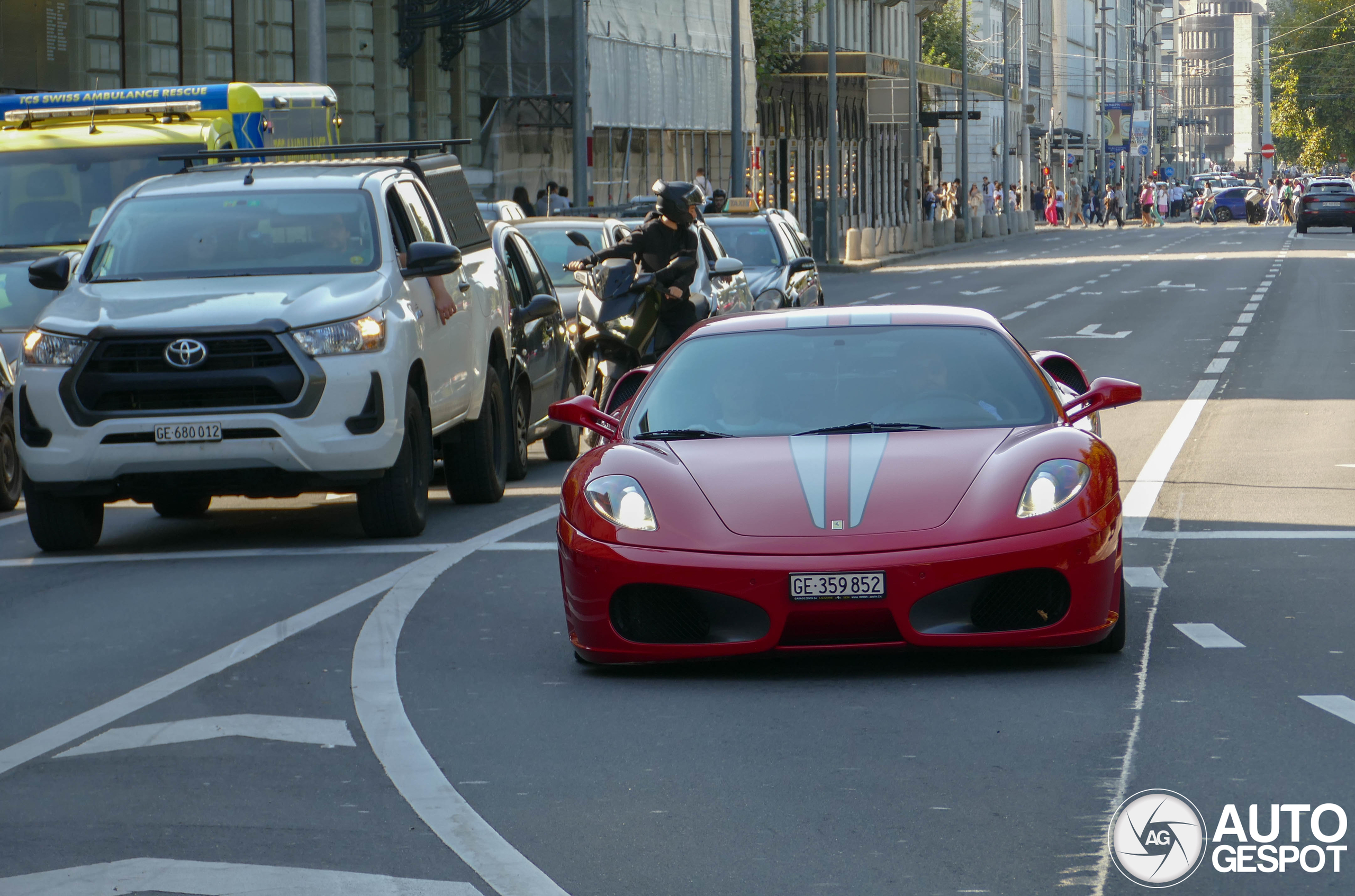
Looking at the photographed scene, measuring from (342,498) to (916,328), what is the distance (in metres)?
6.00

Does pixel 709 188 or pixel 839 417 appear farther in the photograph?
pixel 709 188

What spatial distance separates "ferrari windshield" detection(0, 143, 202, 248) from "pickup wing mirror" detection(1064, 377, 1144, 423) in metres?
10.5

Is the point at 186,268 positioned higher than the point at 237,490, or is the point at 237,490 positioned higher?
the point at 186,268

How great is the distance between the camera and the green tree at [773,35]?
204 feet

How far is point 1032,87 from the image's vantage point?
127 meters

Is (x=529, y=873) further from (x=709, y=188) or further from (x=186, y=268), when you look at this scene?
(x=709, y=188)

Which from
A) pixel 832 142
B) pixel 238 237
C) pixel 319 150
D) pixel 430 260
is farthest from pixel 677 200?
pixel 832 142

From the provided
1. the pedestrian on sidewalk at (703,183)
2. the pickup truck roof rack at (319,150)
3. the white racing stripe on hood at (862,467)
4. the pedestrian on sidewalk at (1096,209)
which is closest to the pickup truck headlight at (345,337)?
the pickup truck roof rack at (319,150)

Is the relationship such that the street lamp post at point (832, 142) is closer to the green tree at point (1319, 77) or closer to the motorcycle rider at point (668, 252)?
the motorcycle rider at point (668, 252)

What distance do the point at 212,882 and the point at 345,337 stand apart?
241 inches

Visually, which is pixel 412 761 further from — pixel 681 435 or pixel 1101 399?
pixel 1101 399

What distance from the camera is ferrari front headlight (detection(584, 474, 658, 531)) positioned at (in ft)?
24.3

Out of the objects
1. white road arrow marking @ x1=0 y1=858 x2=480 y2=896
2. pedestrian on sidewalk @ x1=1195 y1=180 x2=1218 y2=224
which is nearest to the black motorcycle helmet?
white road arrow marking @ x1=0 y1=858 x2=480 y2=896

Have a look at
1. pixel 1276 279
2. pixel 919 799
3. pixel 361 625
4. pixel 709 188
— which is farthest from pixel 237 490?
pixel 709 188
